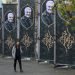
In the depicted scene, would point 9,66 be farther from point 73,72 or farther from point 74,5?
point 74,5

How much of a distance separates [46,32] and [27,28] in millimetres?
3337

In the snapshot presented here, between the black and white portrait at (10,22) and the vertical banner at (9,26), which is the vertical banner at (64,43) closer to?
the vertical banner at (9,26)

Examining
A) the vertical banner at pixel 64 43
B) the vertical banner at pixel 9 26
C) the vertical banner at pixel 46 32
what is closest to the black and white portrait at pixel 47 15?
the vertical banner at pixel 46 32

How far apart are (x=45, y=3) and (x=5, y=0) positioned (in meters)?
8.63

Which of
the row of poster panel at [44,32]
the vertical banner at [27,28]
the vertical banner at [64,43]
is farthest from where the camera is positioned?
→ the vertical banner at [27,28]

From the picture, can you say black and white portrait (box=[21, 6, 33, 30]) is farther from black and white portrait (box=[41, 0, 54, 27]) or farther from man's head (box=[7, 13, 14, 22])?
black and white portrait (box=[41, 0, 54, 27])

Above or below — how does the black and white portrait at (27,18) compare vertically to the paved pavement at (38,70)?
above

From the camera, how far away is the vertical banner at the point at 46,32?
26125mm

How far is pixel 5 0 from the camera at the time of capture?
34594mm

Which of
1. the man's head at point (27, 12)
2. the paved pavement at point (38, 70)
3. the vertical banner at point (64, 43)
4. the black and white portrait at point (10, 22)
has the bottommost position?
the paved pavement at point (38, 70)

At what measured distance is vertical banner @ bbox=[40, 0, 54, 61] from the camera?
85.7 feet

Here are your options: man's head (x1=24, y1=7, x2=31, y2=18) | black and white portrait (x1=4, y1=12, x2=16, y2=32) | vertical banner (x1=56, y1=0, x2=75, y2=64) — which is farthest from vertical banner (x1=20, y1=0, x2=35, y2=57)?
vertical banner (x1=56, y1=0, x2=75, y2=64)

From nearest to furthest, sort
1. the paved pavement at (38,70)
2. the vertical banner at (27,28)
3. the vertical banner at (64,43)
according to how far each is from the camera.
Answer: the paved pavement at (38,70), the vertical banner at (64,43), the vertical banner at (27,28)

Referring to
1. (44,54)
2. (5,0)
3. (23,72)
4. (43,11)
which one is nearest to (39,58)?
(44,54)
